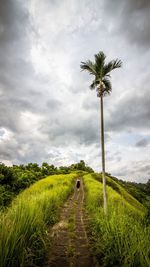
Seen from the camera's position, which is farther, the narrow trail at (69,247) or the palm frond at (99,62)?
the palm frond at (99,62)

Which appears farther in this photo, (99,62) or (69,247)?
(99,62)

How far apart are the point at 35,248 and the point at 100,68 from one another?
1068 cm

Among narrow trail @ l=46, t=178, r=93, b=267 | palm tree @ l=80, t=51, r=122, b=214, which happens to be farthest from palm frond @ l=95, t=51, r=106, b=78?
narrow trail @ l=46, t=178, r=93, b=267

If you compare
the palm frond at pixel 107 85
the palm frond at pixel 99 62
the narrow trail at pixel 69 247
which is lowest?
the narrow trail at pixel 69 247

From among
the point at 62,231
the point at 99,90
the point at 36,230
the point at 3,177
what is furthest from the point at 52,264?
the point at 3,177

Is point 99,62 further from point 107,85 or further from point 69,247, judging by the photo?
point 69,247

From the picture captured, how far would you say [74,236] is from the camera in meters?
7.59

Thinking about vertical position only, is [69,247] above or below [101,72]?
below

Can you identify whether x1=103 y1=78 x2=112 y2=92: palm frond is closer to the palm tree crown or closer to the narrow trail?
the palm tree crown

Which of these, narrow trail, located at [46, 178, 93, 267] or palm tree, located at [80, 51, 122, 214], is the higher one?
palm tree, located at [80, 51, 122, 214]

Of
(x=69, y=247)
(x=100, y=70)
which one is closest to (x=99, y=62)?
(x=100, y=70)

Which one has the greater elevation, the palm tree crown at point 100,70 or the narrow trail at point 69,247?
the palm tree crown at point 100,70

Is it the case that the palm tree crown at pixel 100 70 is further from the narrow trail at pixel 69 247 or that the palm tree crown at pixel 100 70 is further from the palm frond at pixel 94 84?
the narrow trail at pixel 69 247

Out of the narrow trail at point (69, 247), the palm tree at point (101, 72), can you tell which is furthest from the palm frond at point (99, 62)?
→ the narrow trail at point (69, 247)
